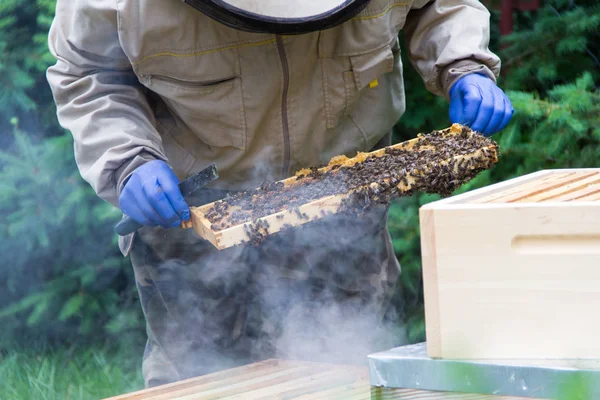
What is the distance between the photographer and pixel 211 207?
2.29 meters

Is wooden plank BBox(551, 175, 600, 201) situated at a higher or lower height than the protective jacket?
higher

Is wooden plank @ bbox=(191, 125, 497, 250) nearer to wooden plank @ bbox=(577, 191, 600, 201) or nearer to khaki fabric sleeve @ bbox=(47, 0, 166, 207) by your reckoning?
khaki fabric sleeve @ bbox=(47, 0, 166, 207)

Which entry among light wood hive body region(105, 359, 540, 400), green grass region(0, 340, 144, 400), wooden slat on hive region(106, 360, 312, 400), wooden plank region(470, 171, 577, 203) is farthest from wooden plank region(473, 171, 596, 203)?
green grass region(0, 340, 144, 400)

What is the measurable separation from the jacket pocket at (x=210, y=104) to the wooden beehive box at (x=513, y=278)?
1.15 m

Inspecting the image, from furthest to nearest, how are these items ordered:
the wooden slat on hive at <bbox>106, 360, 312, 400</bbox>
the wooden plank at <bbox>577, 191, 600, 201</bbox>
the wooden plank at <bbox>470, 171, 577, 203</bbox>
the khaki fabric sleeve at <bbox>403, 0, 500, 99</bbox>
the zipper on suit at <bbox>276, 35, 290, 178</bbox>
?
the khaki fabric sleeve at <bbox>403, 0, 500, 99</bbox> < the zipper on suit at <bbox>276, 35, 290, 178</bbox> < the wooden slat on hive at <bbox>106, 360, 312, 400</bbox> < the wooden plank at <bbox>470, 171, 577, 203</bbox> < the wooden plank at <bbox>577, 191, 600, 201</bbox>

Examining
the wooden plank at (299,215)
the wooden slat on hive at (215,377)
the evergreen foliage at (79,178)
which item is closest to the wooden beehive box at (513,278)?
the wooden plank at (299,215)

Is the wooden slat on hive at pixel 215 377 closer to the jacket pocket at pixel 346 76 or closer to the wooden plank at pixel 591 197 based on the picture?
the jacket pocket at pixel 346 76

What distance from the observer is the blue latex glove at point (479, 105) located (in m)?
2.49

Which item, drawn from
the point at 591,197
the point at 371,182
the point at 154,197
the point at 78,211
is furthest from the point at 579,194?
the point at 78,211

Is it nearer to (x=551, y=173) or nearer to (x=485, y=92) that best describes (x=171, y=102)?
(x=485, y=92)

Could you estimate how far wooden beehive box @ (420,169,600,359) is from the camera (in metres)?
1.38

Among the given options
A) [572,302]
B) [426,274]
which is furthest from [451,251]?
[572,302]

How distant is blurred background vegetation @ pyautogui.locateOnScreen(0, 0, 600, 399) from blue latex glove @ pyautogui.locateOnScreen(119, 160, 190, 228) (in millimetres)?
1369

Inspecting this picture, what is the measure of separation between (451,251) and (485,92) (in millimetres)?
1235
